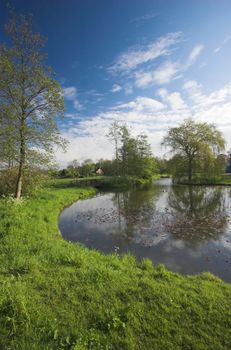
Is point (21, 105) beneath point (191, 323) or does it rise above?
above

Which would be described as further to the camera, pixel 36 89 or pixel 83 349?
pixel 36 89

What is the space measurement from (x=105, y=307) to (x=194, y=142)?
40979 millimetres

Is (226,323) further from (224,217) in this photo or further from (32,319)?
(224,217)

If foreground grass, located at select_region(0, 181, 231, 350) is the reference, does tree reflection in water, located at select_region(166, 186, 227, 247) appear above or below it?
below

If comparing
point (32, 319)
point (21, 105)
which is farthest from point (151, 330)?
point (21, 105)

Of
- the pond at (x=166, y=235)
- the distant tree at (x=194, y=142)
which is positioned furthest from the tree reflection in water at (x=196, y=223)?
the distant tree at (x=194, y=142)

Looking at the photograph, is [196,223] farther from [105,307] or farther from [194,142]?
[194,142]

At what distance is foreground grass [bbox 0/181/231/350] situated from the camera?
3.52m

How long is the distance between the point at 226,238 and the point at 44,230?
9.73 m

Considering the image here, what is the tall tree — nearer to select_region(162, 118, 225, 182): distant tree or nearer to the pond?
the pond

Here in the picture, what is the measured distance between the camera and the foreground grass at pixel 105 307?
352 centimetres

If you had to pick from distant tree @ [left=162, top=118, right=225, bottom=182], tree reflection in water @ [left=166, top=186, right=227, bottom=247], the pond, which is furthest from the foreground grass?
distant tree @ [left=162, top=118, right=225, bottom=182]

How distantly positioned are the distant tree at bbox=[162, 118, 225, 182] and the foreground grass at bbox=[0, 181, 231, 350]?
3739 centimetres

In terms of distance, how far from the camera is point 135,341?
11.6ft
